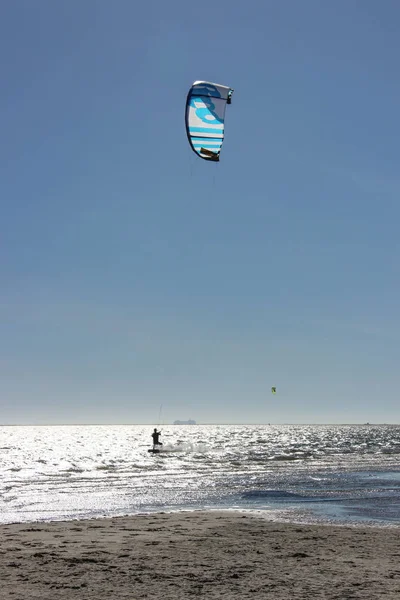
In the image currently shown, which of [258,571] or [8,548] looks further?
[8,548]

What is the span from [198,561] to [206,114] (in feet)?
37.8

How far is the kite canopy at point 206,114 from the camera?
1645 centimetres

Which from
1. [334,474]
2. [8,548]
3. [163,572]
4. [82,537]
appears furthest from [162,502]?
[334,474]

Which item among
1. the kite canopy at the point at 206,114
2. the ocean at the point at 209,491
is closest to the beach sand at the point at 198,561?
the ocean at the point at 209,491

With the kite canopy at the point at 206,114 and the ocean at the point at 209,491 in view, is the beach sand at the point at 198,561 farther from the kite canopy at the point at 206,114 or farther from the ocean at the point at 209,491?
the kite canopy at the point at 206,114

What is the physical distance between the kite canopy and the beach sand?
9.54 m

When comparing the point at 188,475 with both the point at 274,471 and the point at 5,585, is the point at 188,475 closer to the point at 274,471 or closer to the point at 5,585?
the point at 274,471

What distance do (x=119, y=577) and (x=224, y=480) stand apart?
20915 millimetres

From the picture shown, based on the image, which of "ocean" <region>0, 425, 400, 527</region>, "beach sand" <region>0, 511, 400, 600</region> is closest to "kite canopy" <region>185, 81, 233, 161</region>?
"beach sand" <region>0, 511, 400, 600</region>

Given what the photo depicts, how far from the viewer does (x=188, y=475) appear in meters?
32.0

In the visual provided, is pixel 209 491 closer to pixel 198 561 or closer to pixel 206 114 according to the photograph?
pixel 206 114

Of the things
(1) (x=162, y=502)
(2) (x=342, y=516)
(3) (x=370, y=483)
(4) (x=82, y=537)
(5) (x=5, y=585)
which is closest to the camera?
(5) (x=5, y=585)

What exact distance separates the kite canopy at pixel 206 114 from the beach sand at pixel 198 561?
9.54 meters

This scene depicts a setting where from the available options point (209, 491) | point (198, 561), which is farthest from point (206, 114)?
point (209, 491)
